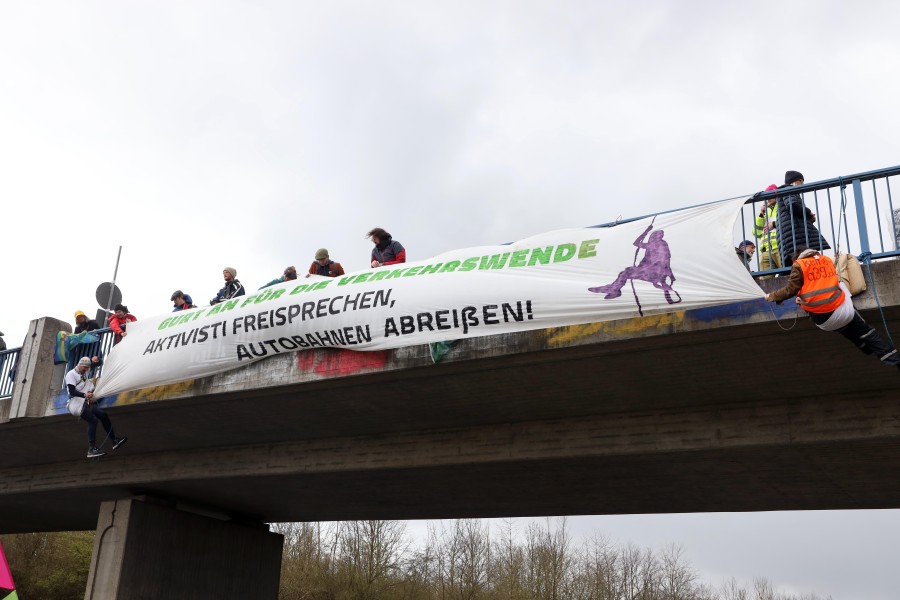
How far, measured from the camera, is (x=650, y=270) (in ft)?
27.8

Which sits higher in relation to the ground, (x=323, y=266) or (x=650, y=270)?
(x=323, y=266)

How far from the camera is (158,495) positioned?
16.5 m

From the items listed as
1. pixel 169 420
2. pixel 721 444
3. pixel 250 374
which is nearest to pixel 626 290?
pixel 721 444

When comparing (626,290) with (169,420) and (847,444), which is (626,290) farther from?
(169,420)

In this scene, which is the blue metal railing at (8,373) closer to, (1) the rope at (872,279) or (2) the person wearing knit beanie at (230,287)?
(2) the person wearing knit beanie at (230,287)

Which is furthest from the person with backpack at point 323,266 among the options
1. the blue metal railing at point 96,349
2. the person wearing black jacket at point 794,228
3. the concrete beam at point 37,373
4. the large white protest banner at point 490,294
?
the person wearing black jacket at point 794,228

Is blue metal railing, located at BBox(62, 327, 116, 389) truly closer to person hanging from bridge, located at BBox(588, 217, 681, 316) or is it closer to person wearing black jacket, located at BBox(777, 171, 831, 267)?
person hanging from bridge, located at BBox(588, 217, 681, 316)

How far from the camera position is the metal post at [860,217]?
809 centimetres

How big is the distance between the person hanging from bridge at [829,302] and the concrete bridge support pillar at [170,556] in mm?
13075

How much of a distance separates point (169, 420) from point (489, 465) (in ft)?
17.8

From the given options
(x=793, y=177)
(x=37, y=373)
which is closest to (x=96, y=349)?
(x=37, y=373)

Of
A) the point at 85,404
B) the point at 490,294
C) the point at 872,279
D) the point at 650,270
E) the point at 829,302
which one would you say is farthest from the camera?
the point at 85,404

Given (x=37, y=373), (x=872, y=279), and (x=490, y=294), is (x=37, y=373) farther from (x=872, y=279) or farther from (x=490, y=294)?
(x=872, y=279)

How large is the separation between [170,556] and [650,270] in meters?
12.2
